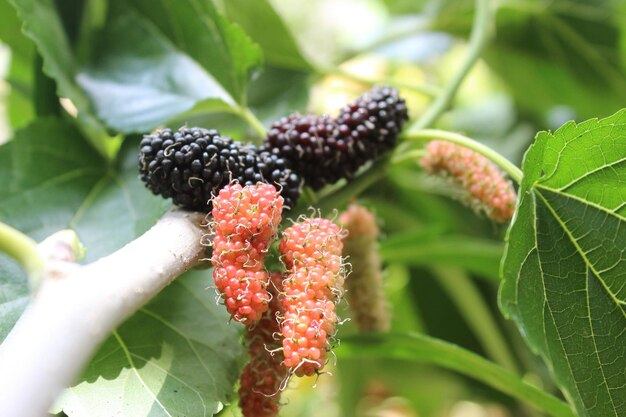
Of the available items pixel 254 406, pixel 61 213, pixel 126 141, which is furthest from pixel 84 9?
pixel 254 406

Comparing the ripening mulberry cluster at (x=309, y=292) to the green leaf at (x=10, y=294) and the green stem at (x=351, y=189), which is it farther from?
the green leaf at (x=10, y=294)

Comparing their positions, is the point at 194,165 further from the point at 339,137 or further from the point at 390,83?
the point at 390,83

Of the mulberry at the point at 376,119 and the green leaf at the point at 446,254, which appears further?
the green leaf at the point at 446,254

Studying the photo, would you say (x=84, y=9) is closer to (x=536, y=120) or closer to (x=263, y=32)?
(x=263, y=32)

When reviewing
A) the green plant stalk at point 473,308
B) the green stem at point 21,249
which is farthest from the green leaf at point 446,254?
the green stem at point 21,249

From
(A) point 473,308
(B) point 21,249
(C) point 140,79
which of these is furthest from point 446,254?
(B) point 21,249

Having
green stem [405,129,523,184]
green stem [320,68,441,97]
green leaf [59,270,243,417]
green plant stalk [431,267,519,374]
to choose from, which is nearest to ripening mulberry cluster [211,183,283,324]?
green leaf [59,270,243,417]
